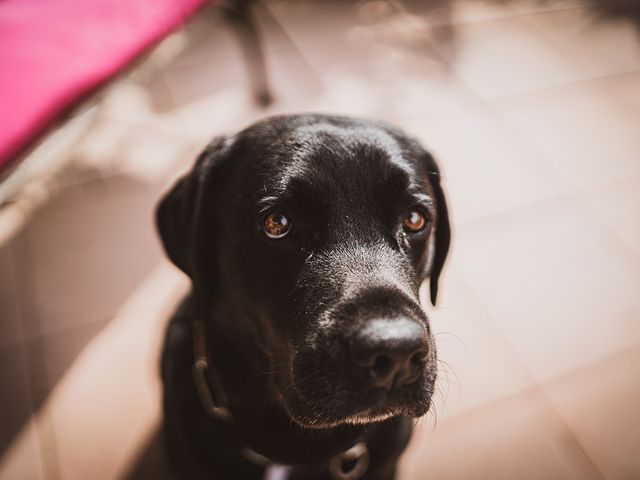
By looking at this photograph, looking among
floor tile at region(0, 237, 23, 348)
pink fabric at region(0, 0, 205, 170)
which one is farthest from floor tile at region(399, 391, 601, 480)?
pink fabric at region(0, 0, 205, 170)

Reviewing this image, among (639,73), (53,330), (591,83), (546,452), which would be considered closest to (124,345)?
(53,330)

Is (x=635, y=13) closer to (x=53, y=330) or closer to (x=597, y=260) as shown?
(x=597, y=260)

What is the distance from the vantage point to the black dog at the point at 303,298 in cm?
103

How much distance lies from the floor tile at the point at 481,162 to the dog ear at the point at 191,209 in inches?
61.9

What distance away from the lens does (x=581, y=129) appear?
3.11m

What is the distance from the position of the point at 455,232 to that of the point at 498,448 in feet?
3.35

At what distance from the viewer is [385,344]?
94 cm

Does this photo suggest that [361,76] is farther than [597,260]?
Yes

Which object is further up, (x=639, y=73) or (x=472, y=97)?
(x=472, y=97)

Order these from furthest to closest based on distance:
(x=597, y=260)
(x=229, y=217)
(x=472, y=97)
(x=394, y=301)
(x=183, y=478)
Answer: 1. (x=472, y=97)
2. (x=597, y=260)
3. (x=183, y=478)
4. (x=229, y=217)
5. (x=394, y=301)

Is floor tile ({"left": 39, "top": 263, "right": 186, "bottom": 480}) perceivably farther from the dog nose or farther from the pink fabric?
the dog nose

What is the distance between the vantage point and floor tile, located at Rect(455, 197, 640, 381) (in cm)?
218

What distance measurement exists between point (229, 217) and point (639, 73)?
3.37 meters

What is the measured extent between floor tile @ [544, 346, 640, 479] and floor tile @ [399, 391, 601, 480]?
0.06 meters
